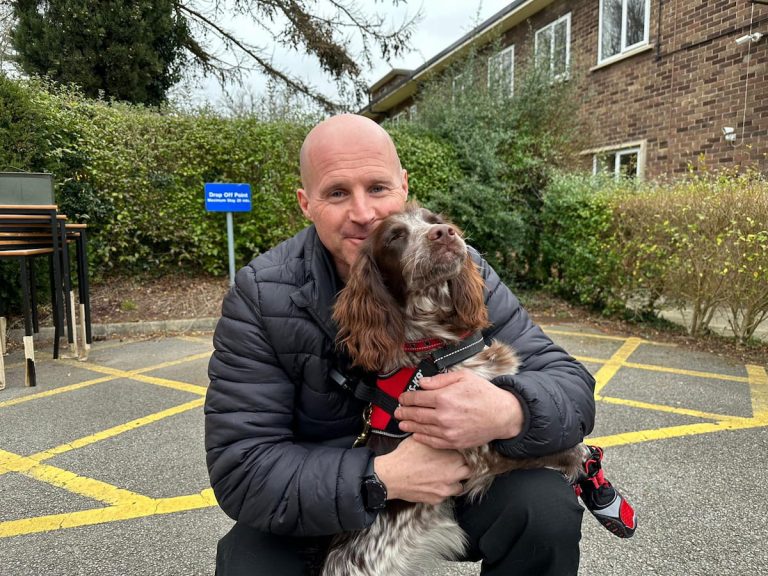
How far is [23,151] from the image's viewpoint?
20.6 feet

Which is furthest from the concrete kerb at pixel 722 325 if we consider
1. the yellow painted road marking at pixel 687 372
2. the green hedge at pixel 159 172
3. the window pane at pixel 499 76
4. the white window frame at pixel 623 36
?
the white window frame at pixel 623 36

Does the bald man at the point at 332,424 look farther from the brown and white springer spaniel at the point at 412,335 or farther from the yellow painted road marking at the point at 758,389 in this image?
the yellow painted road marking at the point at 758,389

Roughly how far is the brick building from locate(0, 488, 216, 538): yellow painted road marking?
831cm

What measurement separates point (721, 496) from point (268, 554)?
2544 millimetres

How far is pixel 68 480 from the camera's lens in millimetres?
2932

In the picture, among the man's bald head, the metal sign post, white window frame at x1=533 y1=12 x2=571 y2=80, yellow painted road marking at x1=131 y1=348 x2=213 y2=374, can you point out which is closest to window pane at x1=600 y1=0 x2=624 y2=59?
white window frame at x1=533 y1=12 x2=571 y2=80

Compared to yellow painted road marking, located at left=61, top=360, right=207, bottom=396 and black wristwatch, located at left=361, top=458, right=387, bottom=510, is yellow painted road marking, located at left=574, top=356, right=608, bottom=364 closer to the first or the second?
yellow painted road marking, located at left=61, top=360, right=207, bottom=396

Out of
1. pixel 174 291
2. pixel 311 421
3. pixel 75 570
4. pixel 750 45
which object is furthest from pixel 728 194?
pixel 174 291

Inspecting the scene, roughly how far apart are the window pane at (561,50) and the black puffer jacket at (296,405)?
10.3 meters

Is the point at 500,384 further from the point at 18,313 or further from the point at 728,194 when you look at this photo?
the point at 18,313

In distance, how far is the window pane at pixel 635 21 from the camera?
388 inches

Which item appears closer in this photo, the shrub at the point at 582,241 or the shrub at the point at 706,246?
the shrub at the point at 706,246

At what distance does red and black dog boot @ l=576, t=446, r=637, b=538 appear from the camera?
5.60 ft

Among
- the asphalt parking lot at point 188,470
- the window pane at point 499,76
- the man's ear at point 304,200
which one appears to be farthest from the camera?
the window pane at point 499,76
